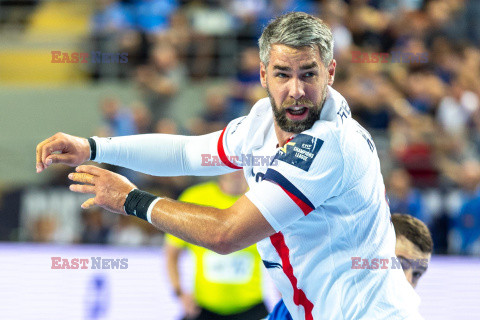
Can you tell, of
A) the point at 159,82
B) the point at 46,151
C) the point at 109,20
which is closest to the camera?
the point at 46,151

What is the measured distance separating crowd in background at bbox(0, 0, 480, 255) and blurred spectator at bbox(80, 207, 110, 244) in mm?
14

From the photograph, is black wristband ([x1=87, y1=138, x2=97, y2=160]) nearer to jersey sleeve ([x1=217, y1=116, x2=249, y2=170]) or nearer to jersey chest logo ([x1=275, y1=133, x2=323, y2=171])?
jersey sleeve ([x1=217, y1=116, x2=249, y2=170])

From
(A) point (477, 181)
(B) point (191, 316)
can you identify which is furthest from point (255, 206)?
(A) point (477, 181)

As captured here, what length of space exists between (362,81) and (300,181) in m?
7.72

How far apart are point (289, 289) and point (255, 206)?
793mm

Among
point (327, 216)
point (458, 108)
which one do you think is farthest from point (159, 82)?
point (327, 216)

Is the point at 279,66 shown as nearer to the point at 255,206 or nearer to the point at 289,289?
the point at 255,206

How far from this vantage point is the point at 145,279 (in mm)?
8180

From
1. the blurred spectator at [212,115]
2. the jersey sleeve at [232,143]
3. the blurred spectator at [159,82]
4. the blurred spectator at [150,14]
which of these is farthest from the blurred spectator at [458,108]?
the jersey sleeve at [232,143]

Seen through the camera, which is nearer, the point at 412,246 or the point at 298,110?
the point at 298,110

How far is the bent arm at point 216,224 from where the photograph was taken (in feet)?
12.0

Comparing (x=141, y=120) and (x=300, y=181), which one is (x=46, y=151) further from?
(x=141, y=120)

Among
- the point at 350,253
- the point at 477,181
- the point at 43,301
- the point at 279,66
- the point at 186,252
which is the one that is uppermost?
the point at 279,66

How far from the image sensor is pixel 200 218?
3734 mm
